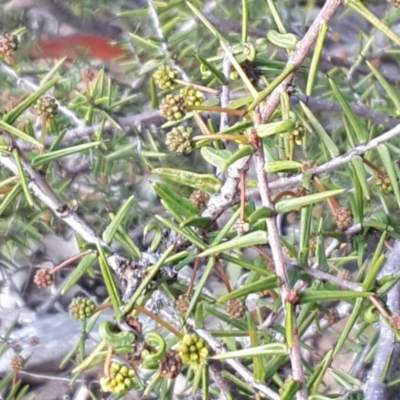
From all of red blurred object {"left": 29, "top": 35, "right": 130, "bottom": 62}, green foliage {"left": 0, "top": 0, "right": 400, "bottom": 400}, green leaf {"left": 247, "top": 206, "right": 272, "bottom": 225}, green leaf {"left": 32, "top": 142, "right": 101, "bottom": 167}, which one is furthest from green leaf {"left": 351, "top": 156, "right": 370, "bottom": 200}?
red blurred object {"left": 29, "top": 35, "right": 130, "bottom": 62}

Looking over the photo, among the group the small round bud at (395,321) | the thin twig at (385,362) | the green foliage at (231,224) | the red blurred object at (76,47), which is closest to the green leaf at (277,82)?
the green foliage at (231,224)

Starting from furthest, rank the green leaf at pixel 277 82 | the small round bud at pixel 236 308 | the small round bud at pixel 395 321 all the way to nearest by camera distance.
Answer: the small round bud at pixel 236 308 < the small round bud at pixel 395 321 < the green leaf at pixel 277 82

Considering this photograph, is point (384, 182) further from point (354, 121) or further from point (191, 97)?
point (191, 97)

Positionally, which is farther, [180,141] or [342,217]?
[342,217]

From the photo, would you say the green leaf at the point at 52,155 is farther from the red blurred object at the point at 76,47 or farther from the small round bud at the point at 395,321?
the red blurred object at the point at 76,47

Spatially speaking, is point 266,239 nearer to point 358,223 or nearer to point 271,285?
point 271,285

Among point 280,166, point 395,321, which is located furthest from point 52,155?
point 395,321

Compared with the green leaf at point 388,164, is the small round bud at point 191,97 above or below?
above

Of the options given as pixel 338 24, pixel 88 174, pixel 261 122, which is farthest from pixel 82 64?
pixel 261 122
